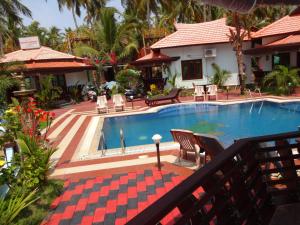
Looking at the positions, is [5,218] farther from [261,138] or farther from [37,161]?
[261,138]

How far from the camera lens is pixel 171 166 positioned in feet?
21.3

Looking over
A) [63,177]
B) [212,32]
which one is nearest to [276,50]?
[212,32]

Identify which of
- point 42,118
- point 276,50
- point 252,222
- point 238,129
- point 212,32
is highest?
point 212,32

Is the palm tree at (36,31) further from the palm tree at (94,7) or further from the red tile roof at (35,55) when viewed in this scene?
the red tile roof at (35,55)

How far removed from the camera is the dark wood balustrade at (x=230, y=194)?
1.63m

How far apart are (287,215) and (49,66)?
19.5 meters

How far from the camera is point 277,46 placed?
1706 centimetres

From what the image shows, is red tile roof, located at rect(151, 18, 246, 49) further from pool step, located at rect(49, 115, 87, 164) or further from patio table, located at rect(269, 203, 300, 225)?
patio table, located at rect(269, 203, 300, 225)

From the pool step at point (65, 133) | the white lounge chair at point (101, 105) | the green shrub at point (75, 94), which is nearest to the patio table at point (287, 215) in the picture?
the pool step at point (65, 133)

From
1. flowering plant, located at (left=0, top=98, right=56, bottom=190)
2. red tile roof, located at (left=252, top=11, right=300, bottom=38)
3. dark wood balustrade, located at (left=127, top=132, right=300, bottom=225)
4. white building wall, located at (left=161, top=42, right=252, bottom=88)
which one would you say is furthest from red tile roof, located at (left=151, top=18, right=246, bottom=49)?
dark wood balustrade, located at (left=127, top=132, right=300, bottom=225)

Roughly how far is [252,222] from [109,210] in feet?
8.78

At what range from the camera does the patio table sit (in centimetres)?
298

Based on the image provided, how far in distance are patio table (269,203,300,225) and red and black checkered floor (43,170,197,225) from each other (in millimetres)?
1490

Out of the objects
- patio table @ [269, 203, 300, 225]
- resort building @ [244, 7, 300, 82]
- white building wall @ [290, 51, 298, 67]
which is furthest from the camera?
white building wall @ [290, 51, 298, 67]
